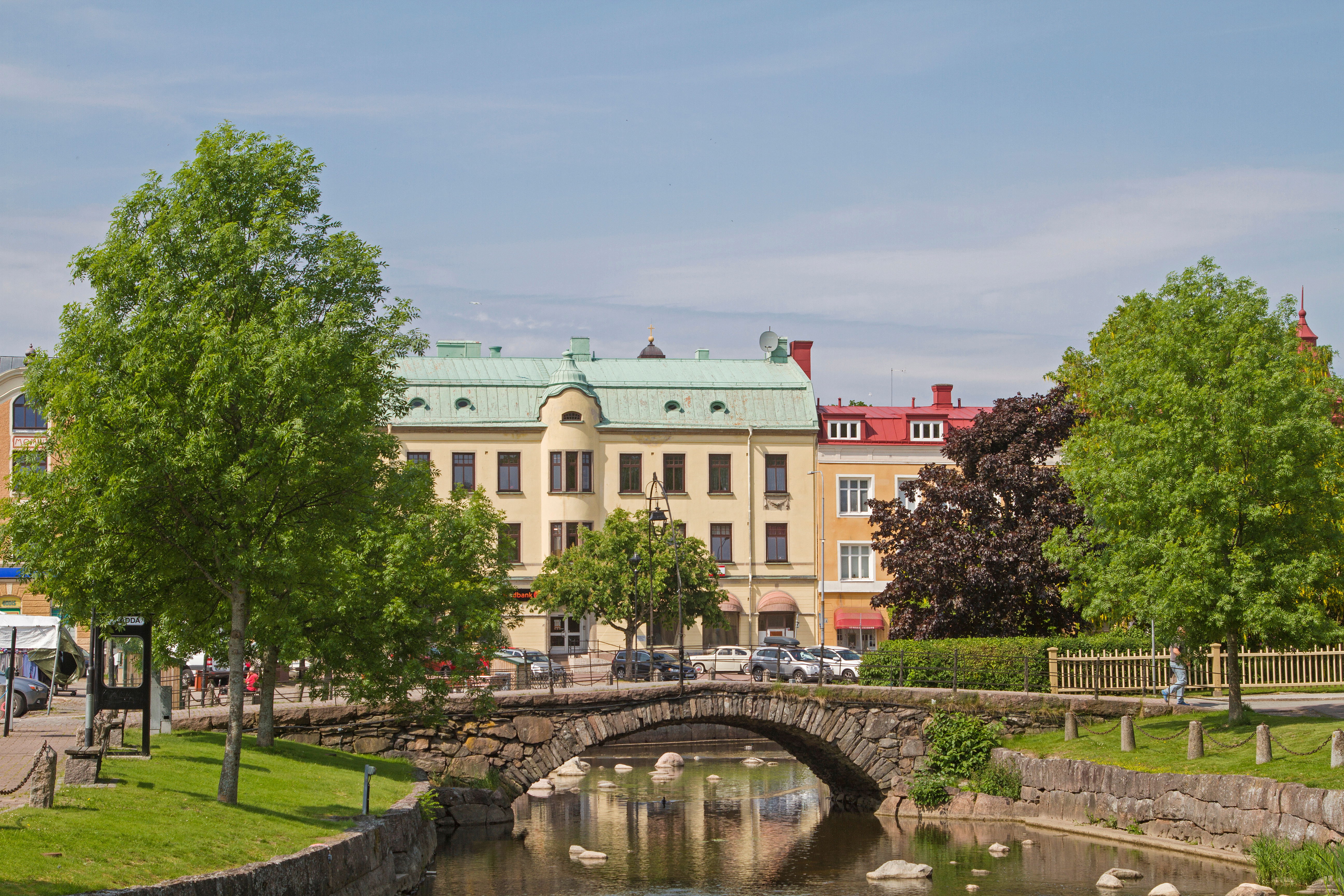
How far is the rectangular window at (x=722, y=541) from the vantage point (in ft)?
178

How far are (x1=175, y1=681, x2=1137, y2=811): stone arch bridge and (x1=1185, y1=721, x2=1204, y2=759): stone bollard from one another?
561 cm

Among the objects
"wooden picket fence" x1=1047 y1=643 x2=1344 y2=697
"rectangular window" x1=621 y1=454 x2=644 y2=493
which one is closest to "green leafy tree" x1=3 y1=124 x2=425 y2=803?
"wooden picket fence" x1=1047 y1=643 x2=1344 y2=697

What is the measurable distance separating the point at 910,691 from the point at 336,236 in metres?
18.5

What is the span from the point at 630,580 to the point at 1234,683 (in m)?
22.8

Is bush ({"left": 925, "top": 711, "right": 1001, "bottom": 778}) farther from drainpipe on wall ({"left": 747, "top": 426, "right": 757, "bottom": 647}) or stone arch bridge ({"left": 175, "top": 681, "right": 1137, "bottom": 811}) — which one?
drainpipe on wall ({"left": 747, "top": 426, "right": 757, "bottom": 647})

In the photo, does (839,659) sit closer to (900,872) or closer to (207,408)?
(900,872)

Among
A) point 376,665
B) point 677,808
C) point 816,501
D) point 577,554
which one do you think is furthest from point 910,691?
point 816,501

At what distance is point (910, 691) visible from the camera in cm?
3162

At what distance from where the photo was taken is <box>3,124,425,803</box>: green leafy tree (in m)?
16.9

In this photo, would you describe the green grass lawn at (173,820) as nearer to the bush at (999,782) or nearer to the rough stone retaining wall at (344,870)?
the rough stone retaining wall at (344,870)

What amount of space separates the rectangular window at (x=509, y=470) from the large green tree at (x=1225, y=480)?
3050 centimetres

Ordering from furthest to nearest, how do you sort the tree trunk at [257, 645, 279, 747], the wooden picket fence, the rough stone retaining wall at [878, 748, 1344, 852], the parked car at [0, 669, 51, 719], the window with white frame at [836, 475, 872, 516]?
the window with white frame at [836, 475, 872, 516] → the wooden picket fence → the parked car at [0, 669, 51, 719] → the tree trunk at [257, 645, 279, 747] → the rough stone retaining wall at [878, 748, 1344, 852]

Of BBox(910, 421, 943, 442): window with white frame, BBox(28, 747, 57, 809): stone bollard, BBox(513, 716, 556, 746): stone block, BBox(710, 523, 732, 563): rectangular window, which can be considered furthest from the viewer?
BBox(910, 421, 943, 442): window with white frame

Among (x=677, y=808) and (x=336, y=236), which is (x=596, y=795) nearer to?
(x=677, y=808)
